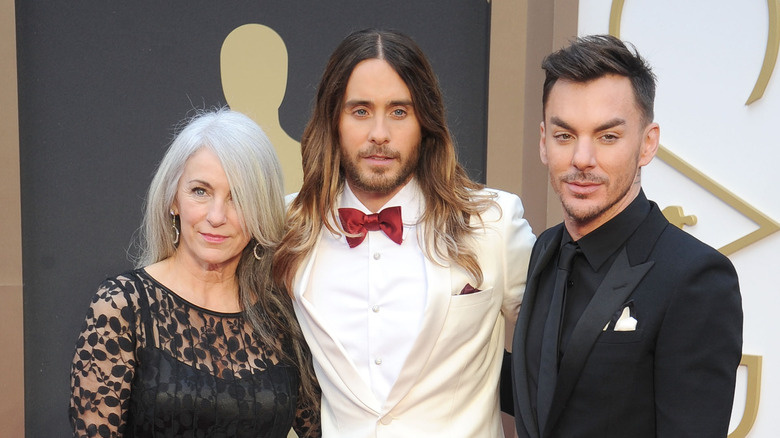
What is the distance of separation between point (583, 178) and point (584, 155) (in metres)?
0.06

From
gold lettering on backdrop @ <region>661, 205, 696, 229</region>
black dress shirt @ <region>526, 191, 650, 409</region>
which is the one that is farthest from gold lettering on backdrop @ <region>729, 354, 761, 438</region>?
black dress shirt @ <region>526, 191, 650, 409</region>

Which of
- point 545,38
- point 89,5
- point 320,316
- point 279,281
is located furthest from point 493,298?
point 89,5

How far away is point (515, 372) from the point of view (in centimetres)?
198

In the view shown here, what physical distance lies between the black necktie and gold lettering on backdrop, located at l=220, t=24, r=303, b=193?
206 cm

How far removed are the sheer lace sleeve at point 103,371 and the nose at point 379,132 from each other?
0.88 metres

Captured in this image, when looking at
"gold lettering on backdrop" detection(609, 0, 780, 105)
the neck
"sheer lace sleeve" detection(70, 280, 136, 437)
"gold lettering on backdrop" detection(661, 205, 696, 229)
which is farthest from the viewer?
"gold lettering on backdrop" detection(661, 205, 696, 229)

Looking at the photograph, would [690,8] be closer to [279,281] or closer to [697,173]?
[697,173]

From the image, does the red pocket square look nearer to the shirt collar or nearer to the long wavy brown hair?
the long wavy brown hair

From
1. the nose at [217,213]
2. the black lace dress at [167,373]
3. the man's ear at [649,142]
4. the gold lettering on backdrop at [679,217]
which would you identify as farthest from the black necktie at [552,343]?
the gold lettering on backdrop at [679,217]

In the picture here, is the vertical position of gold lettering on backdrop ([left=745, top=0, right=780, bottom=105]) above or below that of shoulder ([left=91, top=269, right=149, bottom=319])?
above

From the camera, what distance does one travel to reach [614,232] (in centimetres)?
184

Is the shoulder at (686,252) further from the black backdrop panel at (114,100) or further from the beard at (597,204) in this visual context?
the black backdrop panel at (114,100)

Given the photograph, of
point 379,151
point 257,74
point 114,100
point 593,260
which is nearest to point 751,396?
point 593,260

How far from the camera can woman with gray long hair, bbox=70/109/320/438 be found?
2.26 m
